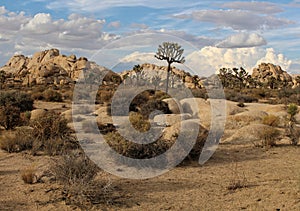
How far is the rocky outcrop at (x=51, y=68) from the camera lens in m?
71.1

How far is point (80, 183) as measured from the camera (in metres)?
8.01

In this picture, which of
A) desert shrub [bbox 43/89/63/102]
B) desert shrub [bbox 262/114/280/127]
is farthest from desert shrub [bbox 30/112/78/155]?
desert shrub [bbox 43/89/63/102]

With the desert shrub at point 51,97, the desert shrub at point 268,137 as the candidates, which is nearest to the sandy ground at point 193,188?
the desert shrub at point 268,137

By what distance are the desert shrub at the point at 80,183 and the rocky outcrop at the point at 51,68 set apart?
4251 cm

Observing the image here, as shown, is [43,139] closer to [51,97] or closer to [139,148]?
[139,148]

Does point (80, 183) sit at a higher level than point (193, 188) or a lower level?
higher

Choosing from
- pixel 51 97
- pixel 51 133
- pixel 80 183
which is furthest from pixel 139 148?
pixel 51 97

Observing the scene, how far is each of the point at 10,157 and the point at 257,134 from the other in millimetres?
9638

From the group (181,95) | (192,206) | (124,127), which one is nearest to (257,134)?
(124,127)

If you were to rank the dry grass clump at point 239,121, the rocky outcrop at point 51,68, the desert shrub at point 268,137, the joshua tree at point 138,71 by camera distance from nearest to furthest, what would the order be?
the desert shrub at point 268,137
the dry grass clump at point 239,121
the joshua tree at point 138,71
the rocky outcrop at point 51,68

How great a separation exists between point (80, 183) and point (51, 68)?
74724 millimetres

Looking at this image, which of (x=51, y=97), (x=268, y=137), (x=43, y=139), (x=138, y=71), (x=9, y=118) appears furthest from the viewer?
(x=138, y=71)

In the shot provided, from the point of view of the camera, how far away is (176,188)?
365 inches

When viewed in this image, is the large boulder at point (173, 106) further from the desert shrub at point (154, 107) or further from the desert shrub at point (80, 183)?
the desert shrub at point (80, 183)
